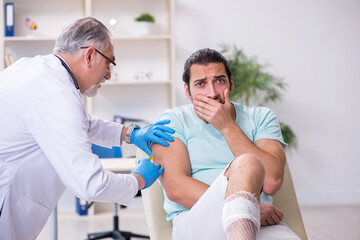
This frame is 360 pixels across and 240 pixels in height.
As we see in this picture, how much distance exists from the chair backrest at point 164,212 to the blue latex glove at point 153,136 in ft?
0.18

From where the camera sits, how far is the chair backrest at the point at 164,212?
1.67 meters

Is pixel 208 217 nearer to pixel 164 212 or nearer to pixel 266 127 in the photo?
pixel 164 212

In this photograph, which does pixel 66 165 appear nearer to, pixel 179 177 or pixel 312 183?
pixel 179 177

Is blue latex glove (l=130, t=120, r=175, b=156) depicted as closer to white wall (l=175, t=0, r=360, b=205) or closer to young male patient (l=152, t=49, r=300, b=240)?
young male patient (l=152, t=49, r=300, b=240)

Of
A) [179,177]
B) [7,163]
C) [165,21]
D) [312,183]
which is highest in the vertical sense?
[165,21]

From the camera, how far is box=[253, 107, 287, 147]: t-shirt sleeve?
5.85ft

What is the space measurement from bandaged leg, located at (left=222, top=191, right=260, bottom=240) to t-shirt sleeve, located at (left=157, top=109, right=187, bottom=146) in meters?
0.60

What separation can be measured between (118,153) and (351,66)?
2614 millimetres

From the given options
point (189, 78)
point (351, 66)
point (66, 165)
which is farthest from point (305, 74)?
point (66, 165)

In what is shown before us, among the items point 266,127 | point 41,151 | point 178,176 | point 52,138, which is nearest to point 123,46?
point 266,127

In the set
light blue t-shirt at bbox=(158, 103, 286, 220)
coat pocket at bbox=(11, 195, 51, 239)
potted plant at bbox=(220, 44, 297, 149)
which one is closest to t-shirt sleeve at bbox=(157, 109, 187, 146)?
light blue t-shirt at bbox=(158, 103, 286, 220)

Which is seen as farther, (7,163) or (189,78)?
(189,78)

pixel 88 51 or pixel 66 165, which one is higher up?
pixel 88 51

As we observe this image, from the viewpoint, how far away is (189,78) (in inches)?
75.9
